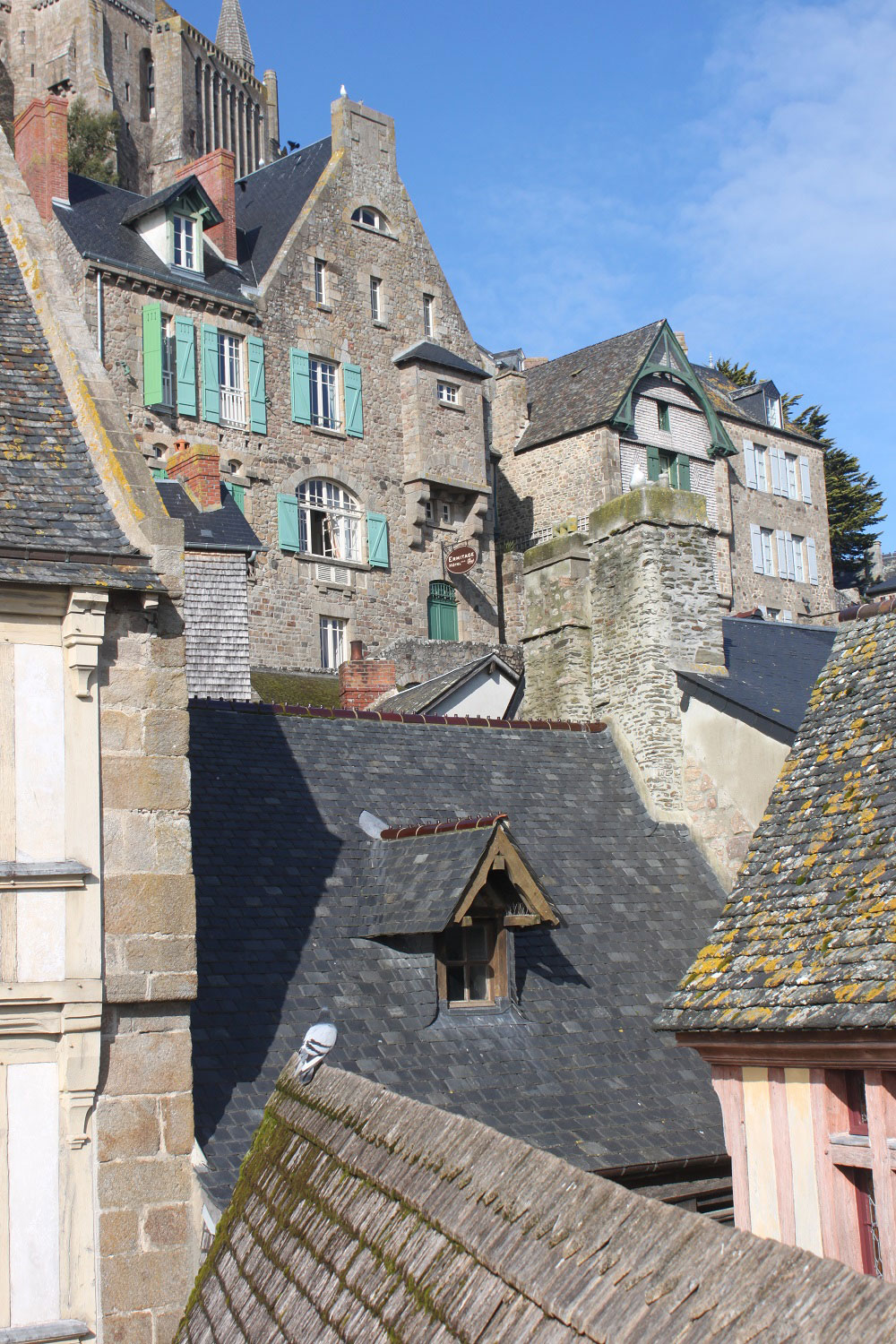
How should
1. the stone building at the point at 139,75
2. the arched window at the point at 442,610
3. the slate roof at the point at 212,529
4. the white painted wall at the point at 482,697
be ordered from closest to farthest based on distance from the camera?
the slate roof at the point at 212,529, the white painted wall at the point at 482,697, the arched window at the point at 442,610, the stone building at the point at 139,75

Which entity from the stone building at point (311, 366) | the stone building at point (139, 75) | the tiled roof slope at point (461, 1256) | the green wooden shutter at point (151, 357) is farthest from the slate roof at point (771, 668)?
the stone building at point (139, 75)

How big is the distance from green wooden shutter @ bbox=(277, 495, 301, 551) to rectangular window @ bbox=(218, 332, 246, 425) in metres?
1.91

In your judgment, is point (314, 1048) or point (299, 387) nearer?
point (314, 1048)

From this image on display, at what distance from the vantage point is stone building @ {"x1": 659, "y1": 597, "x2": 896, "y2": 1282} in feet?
24.4

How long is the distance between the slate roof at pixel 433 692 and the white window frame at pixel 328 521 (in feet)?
28.6

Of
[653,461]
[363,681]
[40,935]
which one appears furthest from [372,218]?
[40,935]

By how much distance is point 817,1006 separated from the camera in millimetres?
7562

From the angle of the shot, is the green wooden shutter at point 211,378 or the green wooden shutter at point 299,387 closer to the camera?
the green wooden shutter at point 211,378

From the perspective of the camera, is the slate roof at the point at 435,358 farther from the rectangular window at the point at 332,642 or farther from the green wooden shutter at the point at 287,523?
the rectangular window at the point at 332,642

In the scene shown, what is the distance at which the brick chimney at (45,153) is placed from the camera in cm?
3142

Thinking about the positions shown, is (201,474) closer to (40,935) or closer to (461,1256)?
(40,935)

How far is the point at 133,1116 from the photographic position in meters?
7.89

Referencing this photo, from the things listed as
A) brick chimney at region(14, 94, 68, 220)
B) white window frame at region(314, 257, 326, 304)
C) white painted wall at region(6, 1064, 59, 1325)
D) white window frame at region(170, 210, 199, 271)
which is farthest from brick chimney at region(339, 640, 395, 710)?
white window frame at region(314, 257, 326, 304)

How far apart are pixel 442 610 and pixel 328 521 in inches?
149
